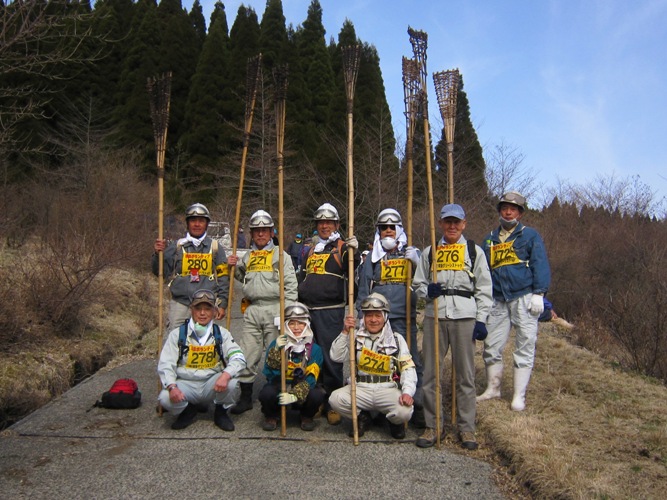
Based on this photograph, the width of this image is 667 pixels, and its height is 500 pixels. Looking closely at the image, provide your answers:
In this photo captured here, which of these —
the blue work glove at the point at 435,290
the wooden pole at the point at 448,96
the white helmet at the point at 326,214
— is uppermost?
the wooden pole at the point at 448,96

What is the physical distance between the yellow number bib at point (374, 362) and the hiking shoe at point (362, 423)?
42 centimetres

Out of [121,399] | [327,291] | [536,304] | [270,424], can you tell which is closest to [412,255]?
[327,291]

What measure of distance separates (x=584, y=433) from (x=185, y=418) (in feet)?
12.1

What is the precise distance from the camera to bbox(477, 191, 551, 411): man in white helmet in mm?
6035

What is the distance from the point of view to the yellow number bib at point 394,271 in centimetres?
594

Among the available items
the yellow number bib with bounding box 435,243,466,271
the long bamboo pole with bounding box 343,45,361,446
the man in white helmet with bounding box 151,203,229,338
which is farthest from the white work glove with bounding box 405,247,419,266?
the man in white helmet with bounding box 151,203,229,338

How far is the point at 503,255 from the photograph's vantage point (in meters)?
6.21

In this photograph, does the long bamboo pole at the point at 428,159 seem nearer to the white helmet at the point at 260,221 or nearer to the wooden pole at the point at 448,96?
the wooden pole at the point at 448,96

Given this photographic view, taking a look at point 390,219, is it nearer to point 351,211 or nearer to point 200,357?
point 351,211

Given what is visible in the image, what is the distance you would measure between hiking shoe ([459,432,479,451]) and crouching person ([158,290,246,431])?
2.14 metres

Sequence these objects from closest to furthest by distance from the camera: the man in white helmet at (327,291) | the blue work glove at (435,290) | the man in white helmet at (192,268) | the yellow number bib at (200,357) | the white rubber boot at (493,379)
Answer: the blue work glove at (435,290)
the yellow number bib at (200,357)
the man in white helmet at (327,291)
the man in white helmet at (192,268)
the white rubber boot at (493,379)

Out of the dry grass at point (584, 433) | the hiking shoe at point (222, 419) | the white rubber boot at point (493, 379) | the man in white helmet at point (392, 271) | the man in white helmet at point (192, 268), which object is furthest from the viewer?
the white rubber boot at point (493, 379)

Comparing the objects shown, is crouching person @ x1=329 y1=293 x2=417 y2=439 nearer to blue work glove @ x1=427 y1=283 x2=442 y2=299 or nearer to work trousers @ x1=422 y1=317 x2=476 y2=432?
work trousers @ x1=422 y1=317 x2=476 y2=432

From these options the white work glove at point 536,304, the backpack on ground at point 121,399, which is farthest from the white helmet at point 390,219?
the backpack on ground at point 121,399
